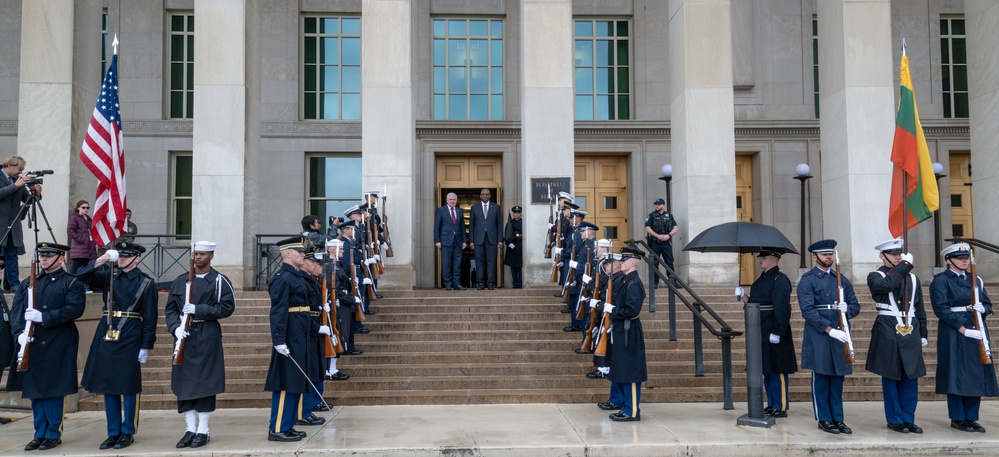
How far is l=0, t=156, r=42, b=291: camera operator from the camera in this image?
34.1 feet

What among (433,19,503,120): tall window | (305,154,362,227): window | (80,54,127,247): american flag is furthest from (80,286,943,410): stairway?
(433,19,503,120): tall window

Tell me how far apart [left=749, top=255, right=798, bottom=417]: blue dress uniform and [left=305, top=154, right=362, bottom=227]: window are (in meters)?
12.7

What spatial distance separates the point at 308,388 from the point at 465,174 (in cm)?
1210

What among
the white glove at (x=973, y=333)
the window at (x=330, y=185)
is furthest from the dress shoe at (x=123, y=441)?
the window at (x=330, y=185)

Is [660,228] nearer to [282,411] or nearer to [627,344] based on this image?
[627,344]

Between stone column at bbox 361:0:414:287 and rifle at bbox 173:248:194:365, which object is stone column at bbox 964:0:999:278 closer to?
stone column at bbox 361:0:414:287

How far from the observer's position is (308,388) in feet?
28.0

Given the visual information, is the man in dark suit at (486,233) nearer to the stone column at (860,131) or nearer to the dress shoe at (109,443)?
the stone column at (860,131)

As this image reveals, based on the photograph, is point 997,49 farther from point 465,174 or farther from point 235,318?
point 235,318

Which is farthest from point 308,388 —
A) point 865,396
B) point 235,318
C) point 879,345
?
point 865,396

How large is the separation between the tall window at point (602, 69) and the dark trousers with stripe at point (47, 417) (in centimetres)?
1475

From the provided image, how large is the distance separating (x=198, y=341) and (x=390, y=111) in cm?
814

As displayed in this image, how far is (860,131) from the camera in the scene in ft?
46.9

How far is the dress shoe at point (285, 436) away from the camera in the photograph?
7.85 meters
